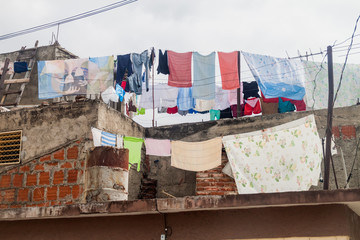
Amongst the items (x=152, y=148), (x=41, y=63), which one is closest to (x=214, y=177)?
(x=152, y=148)

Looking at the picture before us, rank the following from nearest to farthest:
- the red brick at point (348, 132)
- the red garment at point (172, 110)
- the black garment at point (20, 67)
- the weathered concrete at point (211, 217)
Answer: the weathered concrete at point (211, 217) → the red brick at point (348, 132) → the red garment at point (172, 110) → the black garment at point (20, 67)

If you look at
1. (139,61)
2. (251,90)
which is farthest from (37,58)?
(251,90)

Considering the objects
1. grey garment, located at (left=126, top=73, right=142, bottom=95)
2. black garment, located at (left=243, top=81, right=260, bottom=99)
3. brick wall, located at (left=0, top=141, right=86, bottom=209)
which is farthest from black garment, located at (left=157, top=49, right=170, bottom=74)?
brick wall, located at (left=0, top=141, right=86, bottom=209)

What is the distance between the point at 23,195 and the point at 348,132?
7.39 m

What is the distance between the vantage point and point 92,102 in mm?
10078

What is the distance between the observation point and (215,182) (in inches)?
407

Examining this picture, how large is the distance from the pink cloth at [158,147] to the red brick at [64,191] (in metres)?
2.07

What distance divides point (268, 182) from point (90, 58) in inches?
272

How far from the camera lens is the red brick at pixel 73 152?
971 cm

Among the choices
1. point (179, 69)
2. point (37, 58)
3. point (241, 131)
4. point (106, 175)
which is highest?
point (37, 58)

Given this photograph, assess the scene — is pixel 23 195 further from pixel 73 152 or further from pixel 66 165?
pixel 73 152

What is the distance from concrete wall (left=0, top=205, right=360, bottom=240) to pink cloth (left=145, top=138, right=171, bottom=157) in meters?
5.59

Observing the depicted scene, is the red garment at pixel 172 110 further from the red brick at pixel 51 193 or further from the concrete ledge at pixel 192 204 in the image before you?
the concrete ledge at pixel 192 204

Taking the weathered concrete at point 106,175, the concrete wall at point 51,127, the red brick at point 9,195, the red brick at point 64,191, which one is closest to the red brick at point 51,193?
the red brick at point 64,191
